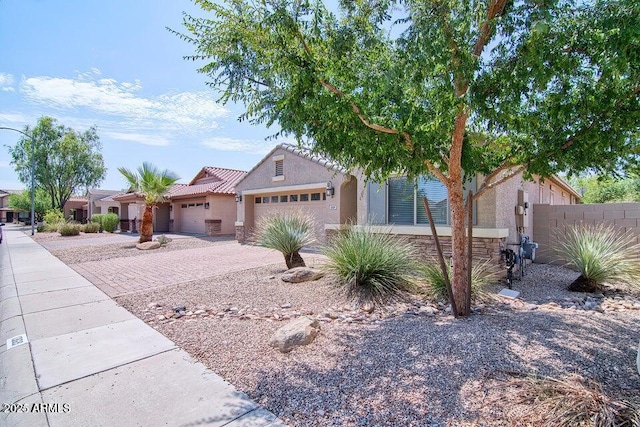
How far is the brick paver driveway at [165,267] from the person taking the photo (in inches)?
340

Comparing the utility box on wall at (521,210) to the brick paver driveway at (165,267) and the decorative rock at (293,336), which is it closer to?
the brick paver driveway at (165,267)

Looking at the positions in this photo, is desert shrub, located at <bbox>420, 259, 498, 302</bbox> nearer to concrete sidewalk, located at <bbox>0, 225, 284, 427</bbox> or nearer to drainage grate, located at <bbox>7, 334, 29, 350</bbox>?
concrete sidewalk, located at <bbox>0, 225, 284, 427</bbox>

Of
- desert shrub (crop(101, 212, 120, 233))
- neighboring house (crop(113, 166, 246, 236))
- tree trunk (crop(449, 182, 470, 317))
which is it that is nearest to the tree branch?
tree trunk (crop(449, 182, 470, 317))

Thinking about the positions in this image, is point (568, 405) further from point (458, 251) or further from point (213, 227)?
point (213, 227)

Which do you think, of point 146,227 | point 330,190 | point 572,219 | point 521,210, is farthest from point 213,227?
point 572,219

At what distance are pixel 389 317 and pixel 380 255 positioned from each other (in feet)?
5.15

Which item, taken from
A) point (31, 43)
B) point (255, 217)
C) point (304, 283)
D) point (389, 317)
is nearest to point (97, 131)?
point (255, 217)

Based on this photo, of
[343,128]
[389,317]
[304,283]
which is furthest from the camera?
[304,283]

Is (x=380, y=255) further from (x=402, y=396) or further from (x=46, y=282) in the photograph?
(x=46, y=282)

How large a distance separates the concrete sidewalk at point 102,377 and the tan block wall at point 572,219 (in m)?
11.7

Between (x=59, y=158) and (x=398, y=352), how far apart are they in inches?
1721

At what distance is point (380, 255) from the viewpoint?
689cm

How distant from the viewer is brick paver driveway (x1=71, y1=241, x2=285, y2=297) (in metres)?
8.63

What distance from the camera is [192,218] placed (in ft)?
81.9
